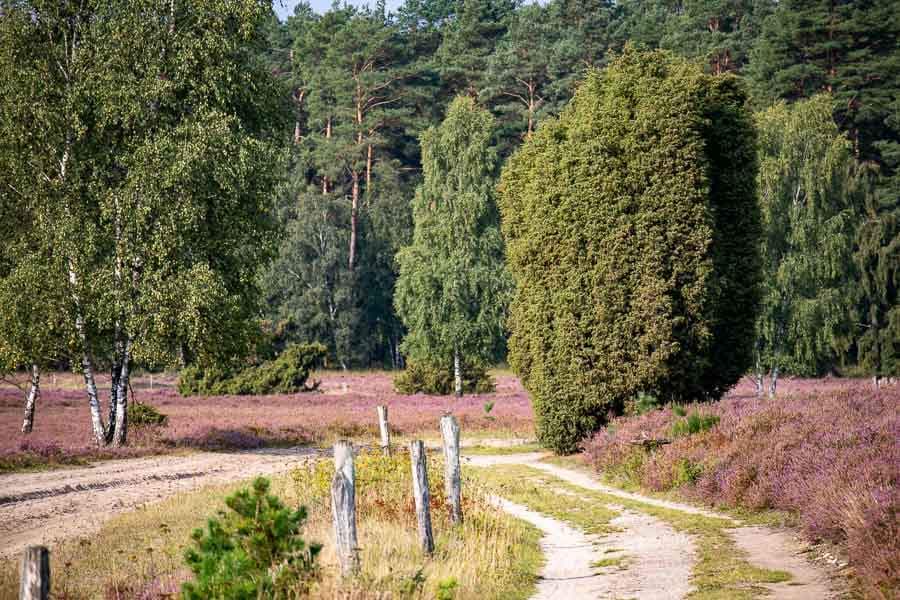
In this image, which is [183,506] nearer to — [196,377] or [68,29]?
[68,29]

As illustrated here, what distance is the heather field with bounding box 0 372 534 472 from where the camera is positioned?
2818 centimetres

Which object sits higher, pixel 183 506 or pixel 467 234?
pixel 467 234

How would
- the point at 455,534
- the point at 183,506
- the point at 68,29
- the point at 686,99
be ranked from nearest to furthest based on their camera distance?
the point at 455,534 → the point at 183,506 → the point at 686,99 → the point at 68,29

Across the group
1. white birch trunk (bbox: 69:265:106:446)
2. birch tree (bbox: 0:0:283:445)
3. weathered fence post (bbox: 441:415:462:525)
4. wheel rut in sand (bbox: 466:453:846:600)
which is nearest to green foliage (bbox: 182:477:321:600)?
wheel rut in sand (bbox: 466:453:846:600)

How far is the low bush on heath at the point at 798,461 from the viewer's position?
35.0ft

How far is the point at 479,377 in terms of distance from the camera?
172 ft

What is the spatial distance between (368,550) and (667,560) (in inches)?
156

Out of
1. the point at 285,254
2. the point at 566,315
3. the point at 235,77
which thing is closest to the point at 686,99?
the point at 566,315

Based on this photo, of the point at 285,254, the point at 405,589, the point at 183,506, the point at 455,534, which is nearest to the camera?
the point at 405,589

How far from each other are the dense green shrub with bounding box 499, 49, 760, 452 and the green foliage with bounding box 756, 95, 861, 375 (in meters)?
16.9

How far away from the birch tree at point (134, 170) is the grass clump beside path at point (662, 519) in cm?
1017

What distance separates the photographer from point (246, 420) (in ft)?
123

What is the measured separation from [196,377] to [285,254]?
22.5 meters

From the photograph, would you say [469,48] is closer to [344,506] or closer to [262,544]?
[344,506]
